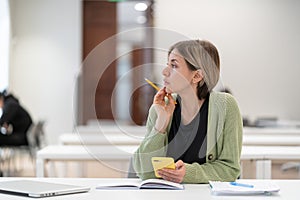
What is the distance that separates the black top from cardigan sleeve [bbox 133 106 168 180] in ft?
0.13

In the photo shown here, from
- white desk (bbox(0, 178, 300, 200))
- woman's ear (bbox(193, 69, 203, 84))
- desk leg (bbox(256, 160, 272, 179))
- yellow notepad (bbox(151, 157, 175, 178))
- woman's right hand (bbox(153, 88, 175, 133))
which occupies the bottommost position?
desk leg (bbox(256, 160, 272, 179))

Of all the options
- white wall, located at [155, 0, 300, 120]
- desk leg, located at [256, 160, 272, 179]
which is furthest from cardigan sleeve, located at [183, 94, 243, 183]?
white wall, located at [155, 0, 300, 120]

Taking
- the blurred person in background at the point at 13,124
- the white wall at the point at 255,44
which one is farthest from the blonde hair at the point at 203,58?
the white wall at the point at 255,44

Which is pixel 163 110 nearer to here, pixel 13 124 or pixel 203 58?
pixel 203 58

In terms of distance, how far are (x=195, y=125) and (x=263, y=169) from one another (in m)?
1.26

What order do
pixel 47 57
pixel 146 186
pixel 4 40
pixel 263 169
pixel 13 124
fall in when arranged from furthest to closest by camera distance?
pixel 47 57 → pixel 4 40 → pixel 13 124 → pixel 263 169 → pixel 146 186

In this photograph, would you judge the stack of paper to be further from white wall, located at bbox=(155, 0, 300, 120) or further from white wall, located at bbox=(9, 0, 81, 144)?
white wall, located at bbox=(9, 0, 81, 144)

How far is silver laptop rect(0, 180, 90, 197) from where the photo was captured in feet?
6.05

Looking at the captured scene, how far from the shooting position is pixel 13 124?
711 cm

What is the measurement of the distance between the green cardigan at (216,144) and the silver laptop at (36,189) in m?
0.37

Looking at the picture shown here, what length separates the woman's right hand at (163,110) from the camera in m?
2.28

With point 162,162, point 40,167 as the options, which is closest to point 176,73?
point 162,162

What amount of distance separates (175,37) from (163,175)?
50cm

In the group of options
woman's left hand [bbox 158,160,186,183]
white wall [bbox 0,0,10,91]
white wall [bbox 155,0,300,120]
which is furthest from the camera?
white wall [bbox 0,0,10,91]
